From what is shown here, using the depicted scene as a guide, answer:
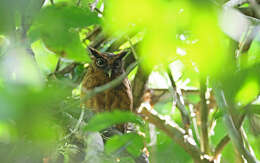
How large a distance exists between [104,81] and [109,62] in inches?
8.3

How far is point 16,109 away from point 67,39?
0.20 metres

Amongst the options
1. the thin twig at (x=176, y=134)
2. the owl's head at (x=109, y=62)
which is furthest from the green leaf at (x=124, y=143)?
the owl's head at (x=109, y=62)

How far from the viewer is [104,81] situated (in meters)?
3.60

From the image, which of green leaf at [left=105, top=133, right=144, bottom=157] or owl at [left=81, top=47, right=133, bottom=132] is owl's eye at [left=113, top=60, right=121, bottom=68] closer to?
owl at [left=81, top=47, right=133, bottom=132]

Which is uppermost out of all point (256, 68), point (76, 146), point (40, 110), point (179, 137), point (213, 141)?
point (40, 110)

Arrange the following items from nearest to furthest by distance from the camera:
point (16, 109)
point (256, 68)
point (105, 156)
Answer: point (16, 109)
point (256, 68)
point (105, 156)

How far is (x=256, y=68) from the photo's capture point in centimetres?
72

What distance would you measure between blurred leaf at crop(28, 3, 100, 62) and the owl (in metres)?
2.65

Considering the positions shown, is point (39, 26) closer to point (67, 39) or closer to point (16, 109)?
point (67, 39)

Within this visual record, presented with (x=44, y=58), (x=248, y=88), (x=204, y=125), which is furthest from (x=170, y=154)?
(x=44, y=58)

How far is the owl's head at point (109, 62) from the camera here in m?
3.52

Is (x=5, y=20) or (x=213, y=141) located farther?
(x=213, y=141)

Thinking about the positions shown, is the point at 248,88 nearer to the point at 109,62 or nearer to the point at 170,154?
the point at 170,154

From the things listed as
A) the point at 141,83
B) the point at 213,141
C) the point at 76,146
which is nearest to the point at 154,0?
the point at 76,146
